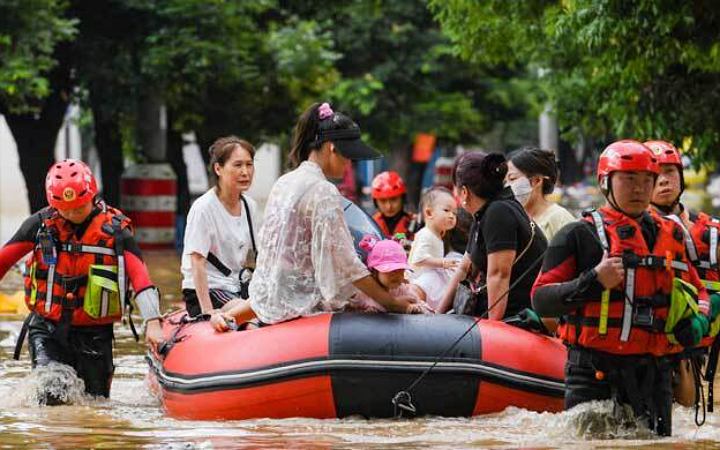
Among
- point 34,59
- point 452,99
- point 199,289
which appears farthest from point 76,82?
point 199,289

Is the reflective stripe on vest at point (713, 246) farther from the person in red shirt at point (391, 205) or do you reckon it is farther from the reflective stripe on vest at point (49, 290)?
the person in red shirt at point (391, 205)

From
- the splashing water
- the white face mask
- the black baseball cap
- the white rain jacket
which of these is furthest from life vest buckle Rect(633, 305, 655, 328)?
the splashing water

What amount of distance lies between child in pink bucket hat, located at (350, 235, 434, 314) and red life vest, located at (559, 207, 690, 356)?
1.53 m

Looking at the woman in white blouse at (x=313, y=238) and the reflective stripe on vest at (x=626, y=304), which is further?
the woman in white blouse at (x=313, y=238)

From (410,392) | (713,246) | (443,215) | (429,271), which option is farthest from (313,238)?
(443,215)

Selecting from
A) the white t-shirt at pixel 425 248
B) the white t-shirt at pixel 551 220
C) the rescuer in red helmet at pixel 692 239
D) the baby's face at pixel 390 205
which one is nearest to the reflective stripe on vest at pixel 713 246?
the rescuer in red helmet at pixel 692 239

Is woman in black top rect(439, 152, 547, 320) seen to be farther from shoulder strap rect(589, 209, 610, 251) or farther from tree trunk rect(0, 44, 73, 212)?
tree trunk rect(0, 44, 73, 212)

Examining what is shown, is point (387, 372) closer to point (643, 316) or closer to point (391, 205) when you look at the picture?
point (643, 316)

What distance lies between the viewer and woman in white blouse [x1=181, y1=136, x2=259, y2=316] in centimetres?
1170

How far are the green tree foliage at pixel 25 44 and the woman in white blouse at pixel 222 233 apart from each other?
469 inches

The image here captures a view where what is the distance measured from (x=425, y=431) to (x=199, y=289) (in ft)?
7.94

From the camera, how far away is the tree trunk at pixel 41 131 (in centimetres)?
2892

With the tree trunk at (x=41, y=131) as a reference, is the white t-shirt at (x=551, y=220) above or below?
below

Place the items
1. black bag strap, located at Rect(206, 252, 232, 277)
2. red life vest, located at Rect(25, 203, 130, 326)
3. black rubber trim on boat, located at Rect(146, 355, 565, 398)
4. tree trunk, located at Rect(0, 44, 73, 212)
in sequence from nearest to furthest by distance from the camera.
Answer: black rubber trim on boat, located at Rect(146, 355, 565, 398)
red life vest, located at Rect(25, 203, 130, 326)
black bag strap, located at Rect(206, 252, 232, 277)
tree trunk, located at Rect(0, 44, 73, 212)
